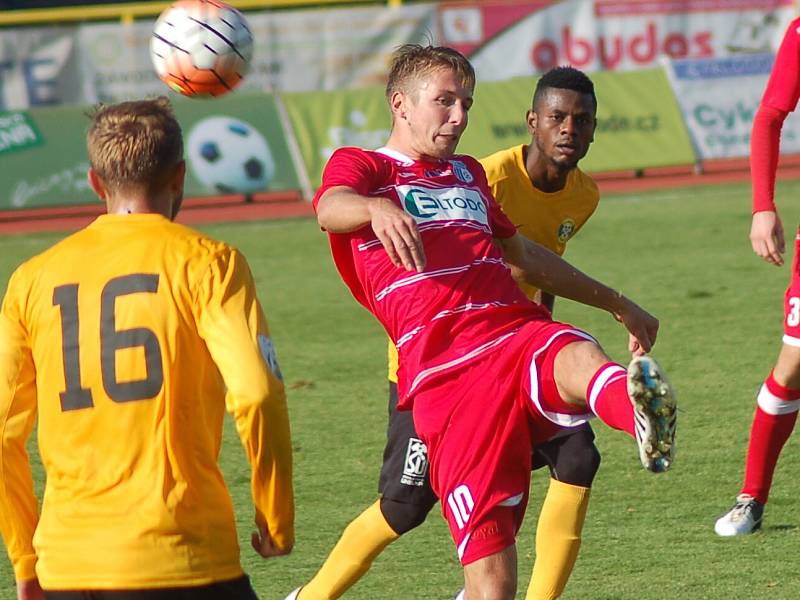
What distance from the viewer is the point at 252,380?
2857 millimetres

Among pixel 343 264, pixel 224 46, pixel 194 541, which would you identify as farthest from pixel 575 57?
pixel 194 541

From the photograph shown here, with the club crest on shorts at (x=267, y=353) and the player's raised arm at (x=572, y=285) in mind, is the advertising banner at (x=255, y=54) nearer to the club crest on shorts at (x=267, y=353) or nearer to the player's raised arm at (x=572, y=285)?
the player's raised arm at (x=572, y=285)

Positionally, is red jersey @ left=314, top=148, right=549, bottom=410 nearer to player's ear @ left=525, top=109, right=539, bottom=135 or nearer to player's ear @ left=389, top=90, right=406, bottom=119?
player's ear @ left=389, top=90, right=406, bottom=119

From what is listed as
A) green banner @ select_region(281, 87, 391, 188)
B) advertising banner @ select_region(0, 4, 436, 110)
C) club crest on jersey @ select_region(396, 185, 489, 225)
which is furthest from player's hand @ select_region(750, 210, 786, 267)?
advertising banner @ select_region(0, 4, 436, 110)

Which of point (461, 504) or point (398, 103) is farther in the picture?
point (398, 103)

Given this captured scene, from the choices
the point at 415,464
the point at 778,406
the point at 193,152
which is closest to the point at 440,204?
the point at 415,464

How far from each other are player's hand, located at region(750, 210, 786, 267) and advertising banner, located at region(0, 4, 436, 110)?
Answer: 1661 cm

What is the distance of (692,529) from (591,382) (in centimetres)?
209

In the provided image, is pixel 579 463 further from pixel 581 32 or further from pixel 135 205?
pixel 581 32

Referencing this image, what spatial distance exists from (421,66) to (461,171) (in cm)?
33

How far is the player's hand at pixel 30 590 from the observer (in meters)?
3.15

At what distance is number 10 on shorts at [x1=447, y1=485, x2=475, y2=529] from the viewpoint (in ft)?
12.6

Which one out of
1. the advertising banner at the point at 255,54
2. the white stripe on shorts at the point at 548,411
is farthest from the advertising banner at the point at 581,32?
the white stripe on shorts at the point at 548,411

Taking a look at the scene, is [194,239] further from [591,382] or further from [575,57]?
[575,57]
